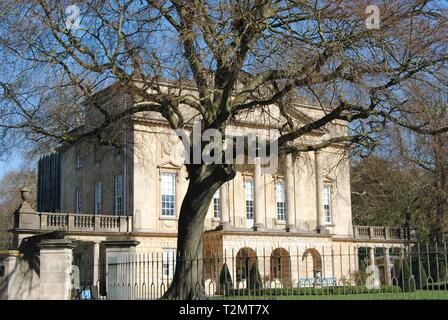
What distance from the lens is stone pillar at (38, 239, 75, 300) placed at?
1602 cm

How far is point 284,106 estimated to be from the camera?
19469 millimetres

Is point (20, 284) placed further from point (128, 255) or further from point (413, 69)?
point (413, 69)

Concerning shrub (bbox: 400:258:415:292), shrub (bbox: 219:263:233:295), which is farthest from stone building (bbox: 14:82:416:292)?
shrub (bbox: 400:258:415:292)

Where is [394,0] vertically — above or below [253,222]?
above

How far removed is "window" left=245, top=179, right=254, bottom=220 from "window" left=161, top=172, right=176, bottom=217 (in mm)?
5881

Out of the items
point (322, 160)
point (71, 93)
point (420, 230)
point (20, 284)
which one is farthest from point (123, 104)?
point (420, 230)

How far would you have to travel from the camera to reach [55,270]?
16156mm

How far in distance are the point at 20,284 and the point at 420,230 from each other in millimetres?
42461

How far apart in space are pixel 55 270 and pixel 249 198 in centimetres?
3038

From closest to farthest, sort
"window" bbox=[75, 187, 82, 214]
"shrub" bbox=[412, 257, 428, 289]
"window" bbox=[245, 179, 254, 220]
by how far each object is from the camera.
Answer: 1. "shrub" bbox=[412, 257, 428, 289]
2. "window" bbox=[245, 179, 254, 220]
3. "window" bbox=[75, 187, 82, 214]

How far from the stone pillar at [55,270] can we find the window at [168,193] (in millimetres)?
25590

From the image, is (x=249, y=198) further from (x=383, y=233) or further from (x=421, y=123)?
(x=421, y=123)

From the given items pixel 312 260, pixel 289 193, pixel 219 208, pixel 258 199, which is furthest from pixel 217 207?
pixel 312 260

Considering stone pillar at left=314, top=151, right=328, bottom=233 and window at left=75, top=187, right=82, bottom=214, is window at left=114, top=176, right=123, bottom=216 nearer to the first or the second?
window at left=75, top=187, right=82, bottom=214
